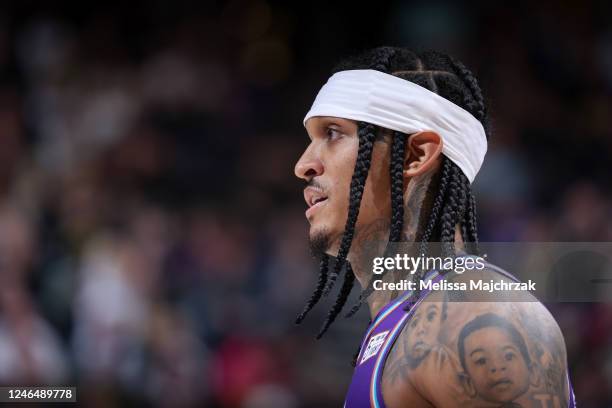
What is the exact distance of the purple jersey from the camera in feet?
7.78

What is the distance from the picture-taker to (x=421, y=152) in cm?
270

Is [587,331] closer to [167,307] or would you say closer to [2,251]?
[167,307]

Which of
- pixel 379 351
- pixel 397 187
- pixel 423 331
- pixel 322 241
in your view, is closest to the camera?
pixel 423 331

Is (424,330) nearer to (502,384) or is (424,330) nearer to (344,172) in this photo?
(502,384)

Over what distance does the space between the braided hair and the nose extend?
0.43ft

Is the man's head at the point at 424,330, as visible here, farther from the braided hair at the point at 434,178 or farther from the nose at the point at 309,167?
the nose at the point at 309,167

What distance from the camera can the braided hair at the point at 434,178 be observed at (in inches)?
104

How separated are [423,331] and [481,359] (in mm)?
183

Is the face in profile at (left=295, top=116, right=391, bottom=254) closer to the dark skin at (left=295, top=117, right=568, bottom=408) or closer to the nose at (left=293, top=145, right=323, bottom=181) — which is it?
the nose at (left=293, top=145, right=323, bottom=181)

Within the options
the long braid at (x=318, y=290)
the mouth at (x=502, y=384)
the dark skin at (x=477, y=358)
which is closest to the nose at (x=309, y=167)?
the long braid at (x=318, y=290)

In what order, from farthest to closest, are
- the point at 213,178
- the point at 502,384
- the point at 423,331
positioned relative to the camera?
the point at 213,178 → the point at 423,331 → the point at 502,384

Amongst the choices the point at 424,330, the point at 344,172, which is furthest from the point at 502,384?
the point at 344,172

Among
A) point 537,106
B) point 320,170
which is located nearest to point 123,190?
point 537,106

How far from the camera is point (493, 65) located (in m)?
7.00
